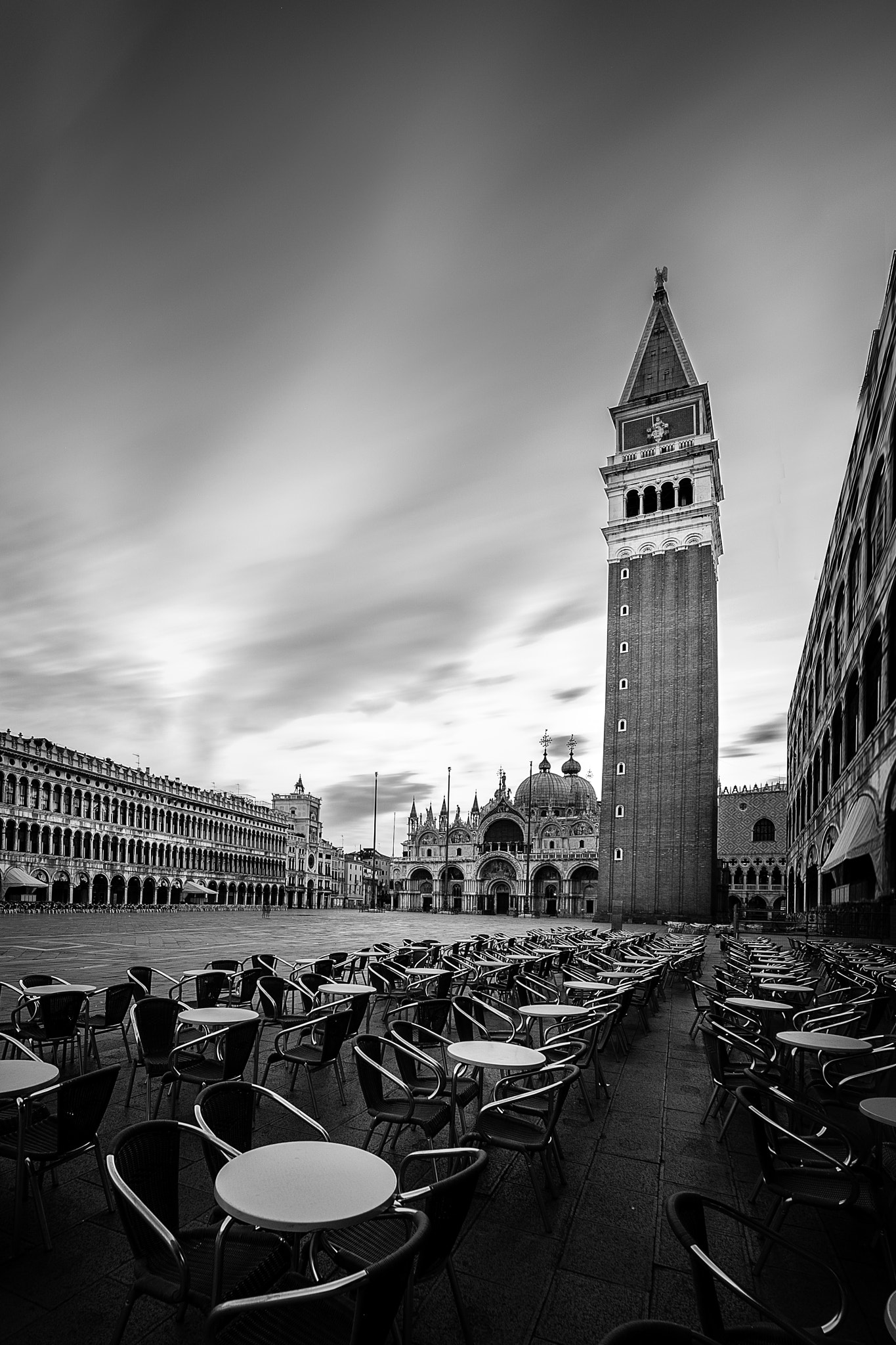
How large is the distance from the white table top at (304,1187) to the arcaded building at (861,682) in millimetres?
14451

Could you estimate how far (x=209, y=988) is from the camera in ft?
28.0

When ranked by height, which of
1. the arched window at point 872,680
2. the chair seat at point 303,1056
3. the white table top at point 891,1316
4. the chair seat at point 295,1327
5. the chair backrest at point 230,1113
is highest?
the arched window at point 872,680

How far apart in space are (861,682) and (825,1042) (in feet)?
50.8

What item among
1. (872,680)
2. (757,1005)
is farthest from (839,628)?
(757,1005)

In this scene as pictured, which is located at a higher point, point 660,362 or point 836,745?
point 660,362

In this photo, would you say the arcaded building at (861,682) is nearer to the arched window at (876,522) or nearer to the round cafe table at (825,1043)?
the arched window at (876,522)

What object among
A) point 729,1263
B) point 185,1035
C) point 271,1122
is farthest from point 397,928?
point 729,1263

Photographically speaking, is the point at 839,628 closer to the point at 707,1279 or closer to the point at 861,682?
the point at 861,682

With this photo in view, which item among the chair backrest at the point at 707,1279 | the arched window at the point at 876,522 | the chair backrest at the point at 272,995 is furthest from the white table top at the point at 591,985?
the arched window at the point at 876,522

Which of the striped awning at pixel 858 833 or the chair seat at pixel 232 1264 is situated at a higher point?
the striped awning at pixel 858 833

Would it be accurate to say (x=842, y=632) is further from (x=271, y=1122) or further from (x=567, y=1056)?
(x=271, y=1122)

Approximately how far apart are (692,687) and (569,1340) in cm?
4951

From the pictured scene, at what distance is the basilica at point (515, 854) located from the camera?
7588 centimetres

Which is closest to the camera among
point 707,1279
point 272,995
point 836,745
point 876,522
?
point 707,1279
